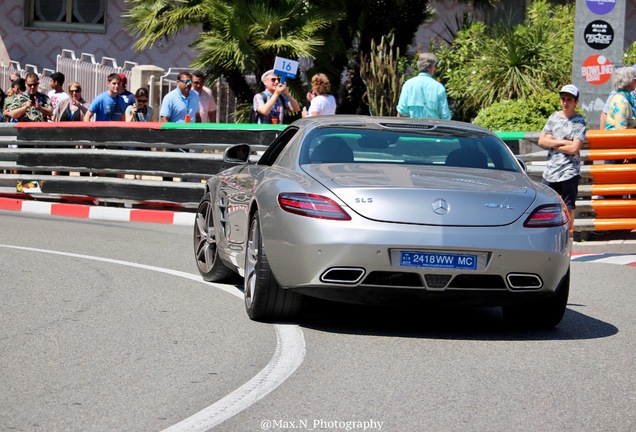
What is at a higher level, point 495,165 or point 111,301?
point 495,165

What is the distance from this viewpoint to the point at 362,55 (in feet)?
79.5

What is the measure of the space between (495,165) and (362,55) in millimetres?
15721

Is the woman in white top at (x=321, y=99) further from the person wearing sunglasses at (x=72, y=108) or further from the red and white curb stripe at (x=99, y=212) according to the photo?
the person wearing sunglasses at (x=72, y=108)

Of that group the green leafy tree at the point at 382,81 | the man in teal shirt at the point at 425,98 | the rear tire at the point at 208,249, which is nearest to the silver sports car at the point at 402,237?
the rear tire at the point at 208,249

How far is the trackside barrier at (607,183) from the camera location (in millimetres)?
14656

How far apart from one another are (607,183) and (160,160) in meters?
6.12

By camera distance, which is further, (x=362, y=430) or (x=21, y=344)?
(x=21, y=344)

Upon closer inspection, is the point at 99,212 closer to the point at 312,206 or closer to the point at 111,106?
the point at 111,106

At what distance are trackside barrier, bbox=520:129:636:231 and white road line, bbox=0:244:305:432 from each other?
735 centimetres

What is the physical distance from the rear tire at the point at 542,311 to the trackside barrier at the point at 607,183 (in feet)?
20.9

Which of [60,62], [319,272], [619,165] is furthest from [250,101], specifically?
[319,272]

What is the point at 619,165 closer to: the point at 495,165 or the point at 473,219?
the point at 495,165

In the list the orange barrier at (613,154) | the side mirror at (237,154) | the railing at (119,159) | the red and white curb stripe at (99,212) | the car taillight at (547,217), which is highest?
the side mirror at (237,154)

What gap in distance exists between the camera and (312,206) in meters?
7.71
